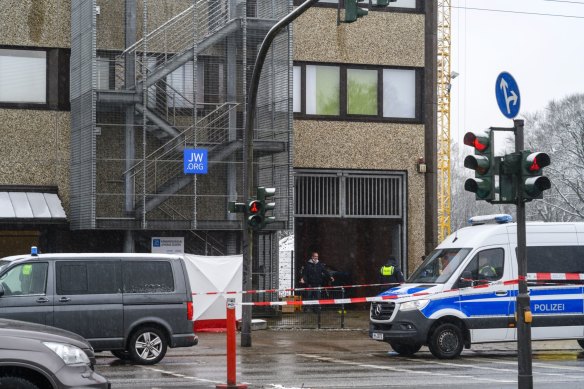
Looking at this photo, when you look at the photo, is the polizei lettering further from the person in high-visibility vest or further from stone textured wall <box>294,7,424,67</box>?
stone textured wall <box>294,7,424,67</box>

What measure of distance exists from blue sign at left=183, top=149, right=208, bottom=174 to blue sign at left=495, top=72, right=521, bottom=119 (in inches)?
A: 622

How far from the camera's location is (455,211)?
113 meters

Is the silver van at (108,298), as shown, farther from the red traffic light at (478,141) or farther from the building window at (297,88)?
the building window at (297,88)

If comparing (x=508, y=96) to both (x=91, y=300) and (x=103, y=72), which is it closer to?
(x=91, y=300)

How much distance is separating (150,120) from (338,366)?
488 inches

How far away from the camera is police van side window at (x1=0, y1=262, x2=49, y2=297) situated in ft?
59.8

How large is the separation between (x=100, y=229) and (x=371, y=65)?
9.90 m

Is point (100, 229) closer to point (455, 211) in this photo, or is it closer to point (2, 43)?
point (2, 43)

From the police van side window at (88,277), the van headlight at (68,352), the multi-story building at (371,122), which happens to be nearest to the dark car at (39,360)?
the van headlight at (68,352)

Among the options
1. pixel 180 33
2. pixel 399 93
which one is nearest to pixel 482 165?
pixel 180 33

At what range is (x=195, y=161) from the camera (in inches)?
1154

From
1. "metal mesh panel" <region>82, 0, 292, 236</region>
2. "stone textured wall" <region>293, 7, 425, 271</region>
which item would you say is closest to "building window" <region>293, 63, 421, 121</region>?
"stone textured wall" <region>293, 7, 425, 271</region>

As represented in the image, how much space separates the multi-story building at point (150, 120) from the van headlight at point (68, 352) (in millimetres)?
18416

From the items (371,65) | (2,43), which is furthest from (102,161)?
(371,65)
